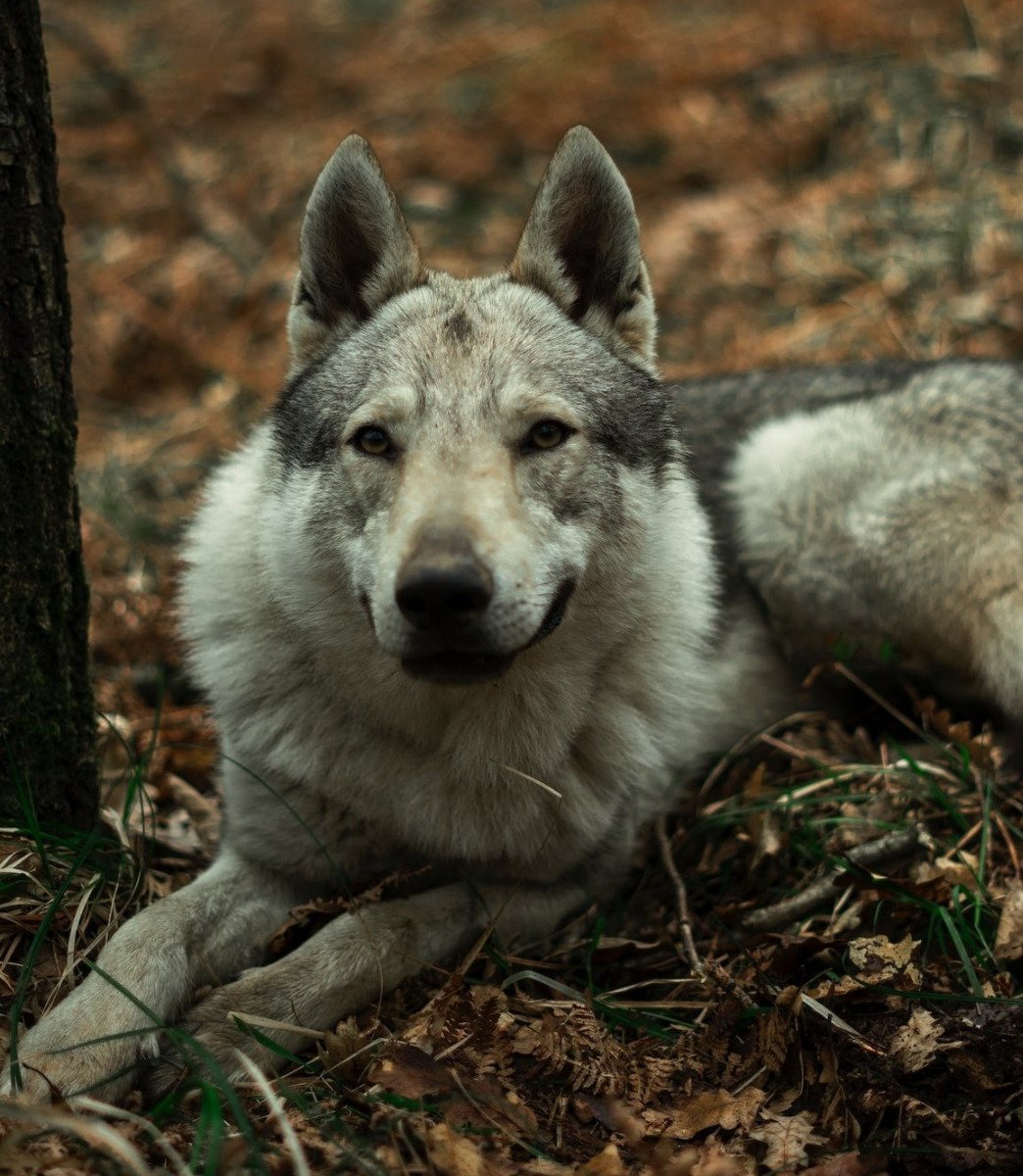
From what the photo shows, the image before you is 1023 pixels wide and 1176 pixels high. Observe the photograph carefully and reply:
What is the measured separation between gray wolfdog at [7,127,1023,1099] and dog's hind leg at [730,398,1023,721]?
98 mm

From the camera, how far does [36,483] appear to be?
321cm

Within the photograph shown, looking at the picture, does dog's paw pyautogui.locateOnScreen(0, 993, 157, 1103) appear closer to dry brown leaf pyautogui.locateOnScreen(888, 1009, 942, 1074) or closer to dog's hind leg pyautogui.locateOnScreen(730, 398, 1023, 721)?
dry brown leaf pyautogui.locateOnScreen(888, 1009, 942, 1074)

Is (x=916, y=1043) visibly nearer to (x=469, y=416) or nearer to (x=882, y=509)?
(x=469, y=416)

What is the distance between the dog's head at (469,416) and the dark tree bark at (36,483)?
2.28 ft

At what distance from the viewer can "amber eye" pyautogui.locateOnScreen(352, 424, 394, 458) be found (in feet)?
10.7

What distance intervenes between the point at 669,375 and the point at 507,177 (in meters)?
2.73

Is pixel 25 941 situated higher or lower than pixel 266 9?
lower

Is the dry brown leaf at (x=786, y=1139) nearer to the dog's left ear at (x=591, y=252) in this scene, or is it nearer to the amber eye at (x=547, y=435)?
the amber eye at (x=547, y=435)

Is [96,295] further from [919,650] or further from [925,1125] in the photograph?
[925,1125]

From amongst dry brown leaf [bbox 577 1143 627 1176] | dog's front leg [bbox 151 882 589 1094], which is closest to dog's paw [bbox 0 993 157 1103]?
dog's front leg [bbox 151 882 589 1094]

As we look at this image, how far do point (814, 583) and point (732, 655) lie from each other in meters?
0.45

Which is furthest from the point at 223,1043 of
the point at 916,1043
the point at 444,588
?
the point at 916,1043

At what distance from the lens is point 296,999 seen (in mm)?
3121

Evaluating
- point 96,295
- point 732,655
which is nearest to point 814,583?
point 732,655
